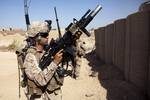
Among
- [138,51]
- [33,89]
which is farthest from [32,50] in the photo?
[138,51]

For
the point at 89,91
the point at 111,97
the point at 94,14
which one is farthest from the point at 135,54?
the point at 94,14

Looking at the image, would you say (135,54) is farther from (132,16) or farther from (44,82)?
(44,82)

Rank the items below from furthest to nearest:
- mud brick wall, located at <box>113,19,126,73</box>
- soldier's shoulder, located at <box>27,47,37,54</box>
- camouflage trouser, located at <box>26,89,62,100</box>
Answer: mud brick wall, located at <box>113,19,126,73</box>
camouflage trouser, located at <box>26,89,62,100</box>
soldier's shoulder, located at <box>27,47,37,54</box>

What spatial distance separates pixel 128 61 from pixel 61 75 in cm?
425

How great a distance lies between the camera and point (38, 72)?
3.22m

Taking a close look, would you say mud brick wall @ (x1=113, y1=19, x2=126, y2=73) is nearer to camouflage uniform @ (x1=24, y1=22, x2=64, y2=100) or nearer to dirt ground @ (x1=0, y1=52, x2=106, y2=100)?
dirt ground @ (x1=0, y1=52, x2=106, y2=100)

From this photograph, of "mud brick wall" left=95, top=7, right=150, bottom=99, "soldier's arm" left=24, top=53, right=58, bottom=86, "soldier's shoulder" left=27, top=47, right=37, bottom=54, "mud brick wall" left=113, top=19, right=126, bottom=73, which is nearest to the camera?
"soldier's arm" left=24, top=53, right=58, bottom=86

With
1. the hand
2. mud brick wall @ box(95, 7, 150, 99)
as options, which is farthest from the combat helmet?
mud brick wall @ box(95, 7, 150, 99)

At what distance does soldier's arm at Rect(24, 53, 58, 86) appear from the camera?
322 cm

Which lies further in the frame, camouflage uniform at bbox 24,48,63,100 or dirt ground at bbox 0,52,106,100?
dirt ground at bbox 0,52,106,100

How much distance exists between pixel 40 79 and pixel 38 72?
83 millimetres

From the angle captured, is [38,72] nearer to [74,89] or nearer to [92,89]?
[92,89]

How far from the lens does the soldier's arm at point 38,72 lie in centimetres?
322

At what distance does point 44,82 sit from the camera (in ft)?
10.7
